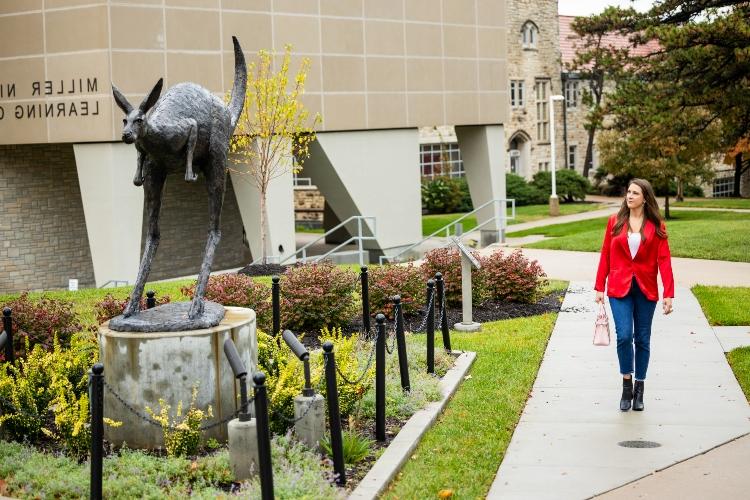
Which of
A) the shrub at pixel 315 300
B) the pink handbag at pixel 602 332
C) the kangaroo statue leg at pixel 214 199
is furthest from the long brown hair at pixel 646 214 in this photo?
the shrub at pixel 315 300

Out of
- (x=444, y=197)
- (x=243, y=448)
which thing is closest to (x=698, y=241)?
(x=243, y=448)

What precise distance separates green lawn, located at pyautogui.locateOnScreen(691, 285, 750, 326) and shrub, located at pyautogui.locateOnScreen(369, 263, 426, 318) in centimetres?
401

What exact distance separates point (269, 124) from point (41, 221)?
6683 millimetres

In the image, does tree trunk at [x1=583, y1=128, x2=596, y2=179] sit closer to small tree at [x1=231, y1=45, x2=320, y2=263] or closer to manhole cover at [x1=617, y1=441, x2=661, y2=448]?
small tree at [x1=231, y1=45, x2=320, y2=263]

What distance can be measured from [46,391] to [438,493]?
372 centimetres

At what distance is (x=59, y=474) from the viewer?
789 cm

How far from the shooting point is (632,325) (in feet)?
32.5

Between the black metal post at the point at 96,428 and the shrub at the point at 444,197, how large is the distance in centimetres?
4042

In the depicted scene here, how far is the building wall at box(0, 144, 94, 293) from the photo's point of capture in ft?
87.0

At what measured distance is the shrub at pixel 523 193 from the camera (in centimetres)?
4944

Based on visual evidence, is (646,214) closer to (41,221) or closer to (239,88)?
(239,88)

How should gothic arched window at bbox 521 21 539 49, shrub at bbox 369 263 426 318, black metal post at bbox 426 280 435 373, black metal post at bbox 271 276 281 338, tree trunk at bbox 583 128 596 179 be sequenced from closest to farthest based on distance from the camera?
black metal post at bbox 426 280 435 373, black metal post at bbox 271 276 281 338, shrub at bbox 369 263 426 318, gothic arched window at bbox 521 21 539 49, tree trunk at bbox 583 128 596 179

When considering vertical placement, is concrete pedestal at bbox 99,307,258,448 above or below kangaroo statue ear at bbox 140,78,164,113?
below

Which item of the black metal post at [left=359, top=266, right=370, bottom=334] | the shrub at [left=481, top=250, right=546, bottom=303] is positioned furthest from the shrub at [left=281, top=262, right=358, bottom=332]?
the shrub at [left=481, top=250, right=546, bottom=303]
